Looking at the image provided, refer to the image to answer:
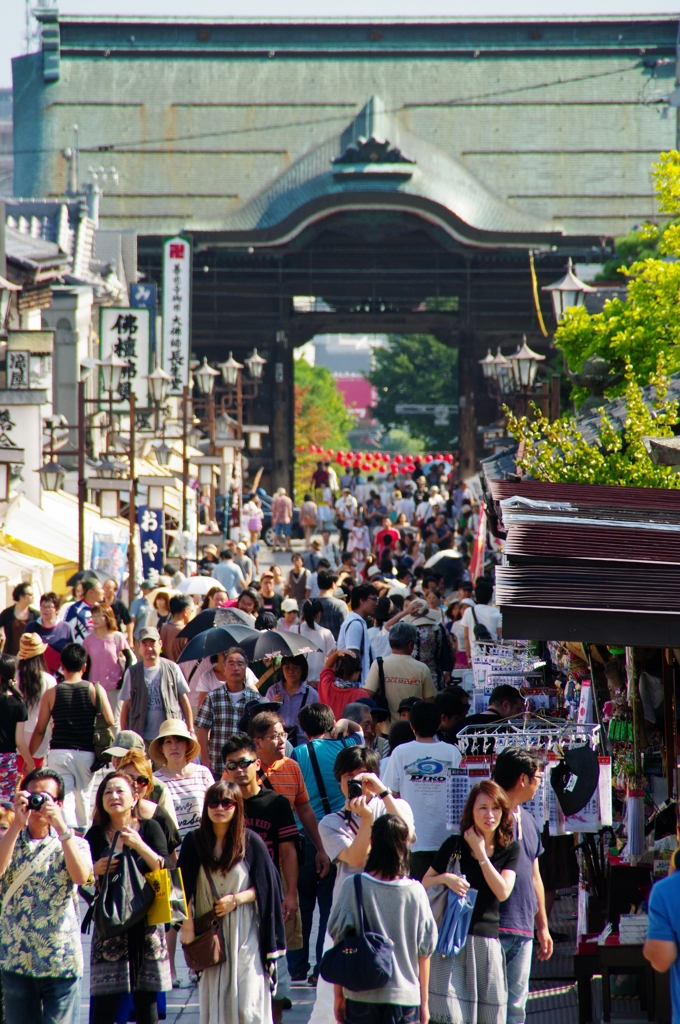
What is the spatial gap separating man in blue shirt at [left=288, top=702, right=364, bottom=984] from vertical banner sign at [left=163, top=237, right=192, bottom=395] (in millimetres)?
23445

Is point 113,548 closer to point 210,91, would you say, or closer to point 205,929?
point 205,929

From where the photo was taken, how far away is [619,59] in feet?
129

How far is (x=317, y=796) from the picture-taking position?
260 inches

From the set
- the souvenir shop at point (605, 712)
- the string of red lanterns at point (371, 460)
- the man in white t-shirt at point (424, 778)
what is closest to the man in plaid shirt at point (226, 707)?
the souvenir shop at point (605, 712)

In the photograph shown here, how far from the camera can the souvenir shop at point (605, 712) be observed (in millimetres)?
4711

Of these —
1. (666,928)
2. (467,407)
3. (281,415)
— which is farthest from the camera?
(281,415)

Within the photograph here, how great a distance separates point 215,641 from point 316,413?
58.2 metres

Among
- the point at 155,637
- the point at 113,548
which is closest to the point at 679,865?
the point at 155,637

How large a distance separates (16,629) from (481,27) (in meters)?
33.1

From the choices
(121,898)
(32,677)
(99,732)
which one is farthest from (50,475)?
(121,898)

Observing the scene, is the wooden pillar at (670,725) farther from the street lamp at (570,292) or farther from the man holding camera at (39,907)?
the street lamp at (570,292)

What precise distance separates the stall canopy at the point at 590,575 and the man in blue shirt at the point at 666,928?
0.95 m

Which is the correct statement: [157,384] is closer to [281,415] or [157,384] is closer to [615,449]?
[281,415]

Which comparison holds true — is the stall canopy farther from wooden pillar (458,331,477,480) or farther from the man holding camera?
wooden pillar (458,331,477,480)
